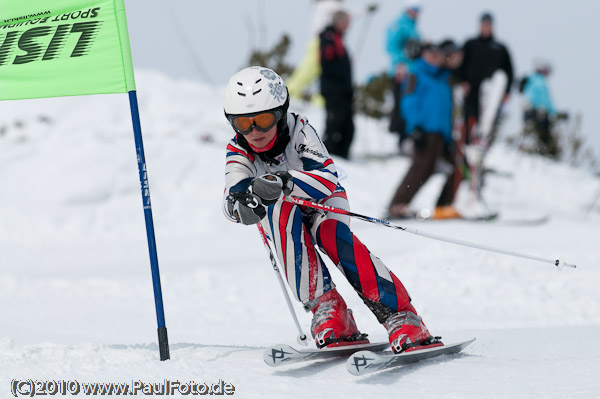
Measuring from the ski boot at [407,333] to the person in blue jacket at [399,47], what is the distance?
7391mm

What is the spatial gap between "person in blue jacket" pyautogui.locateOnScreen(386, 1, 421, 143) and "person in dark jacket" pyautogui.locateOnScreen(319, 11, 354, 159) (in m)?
0.74

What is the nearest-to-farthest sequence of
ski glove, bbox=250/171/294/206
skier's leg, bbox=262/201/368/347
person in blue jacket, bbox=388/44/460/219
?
ski glove, bbox=250/171/294/206 → skier's leg, bbox=262/201/368/347 → person in blue jacket, bbox=388/44/460/219

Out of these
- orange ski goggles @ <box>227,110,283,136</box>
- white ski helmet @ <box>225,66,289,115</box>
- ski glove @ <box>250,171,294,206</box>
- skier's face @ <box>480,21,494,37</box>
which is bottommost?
ski glove @ <box>250,171,294,206</box>

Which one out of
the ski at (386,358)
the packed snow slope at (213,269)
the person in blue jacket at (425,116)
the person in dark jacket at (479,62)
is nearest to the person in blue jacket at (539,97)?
the packed snow slope at (213,269)

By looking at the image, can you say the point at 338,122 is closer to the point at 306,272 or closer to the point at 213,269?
the point at 213,269

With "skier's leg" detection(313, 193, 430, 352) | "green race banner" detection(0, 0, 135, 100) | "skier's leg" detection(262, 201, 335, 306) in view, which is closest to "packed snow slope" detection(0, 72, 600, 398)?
"skier's leg" detection(313, 193, 430, 352)

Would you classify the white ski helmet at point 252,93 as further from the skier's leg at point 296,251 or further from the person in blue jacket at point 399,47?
the person in blue jacket at point 399,47

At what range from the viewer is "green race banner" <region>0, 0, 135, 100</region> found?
3.76 m

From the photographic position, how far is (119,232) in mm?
10781

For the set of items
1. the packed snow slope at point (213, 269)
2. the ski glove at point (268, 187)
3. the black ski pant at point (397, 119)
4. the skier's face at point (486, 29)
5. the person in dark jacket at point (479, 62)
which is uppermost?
the skier's face at point (486, 29)

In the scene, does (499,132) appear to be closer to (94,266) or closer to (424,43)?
(424,43)

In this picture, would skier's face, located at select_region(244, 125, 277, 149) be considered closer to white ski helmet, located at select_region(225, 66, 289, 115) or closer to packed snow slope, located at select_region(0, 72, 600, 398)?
white ski helmet, located at select_region(225, 66, 289, 115)

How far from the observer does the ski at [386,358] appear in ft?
10.5

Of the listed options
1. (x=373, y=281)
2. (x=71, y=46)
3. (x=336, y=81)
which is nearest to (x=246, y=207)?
(x=373, y=281)
